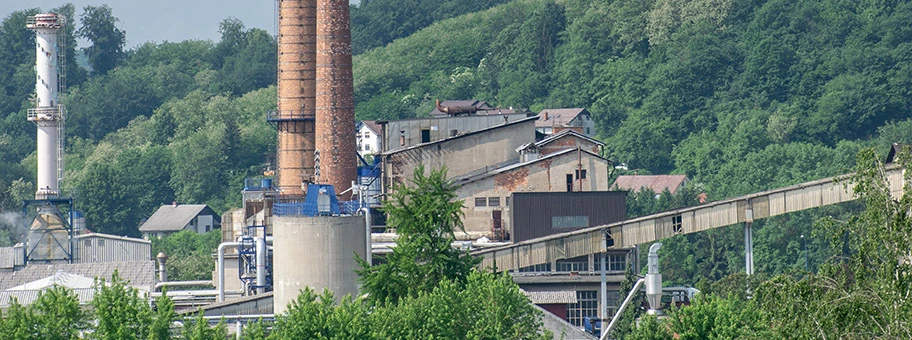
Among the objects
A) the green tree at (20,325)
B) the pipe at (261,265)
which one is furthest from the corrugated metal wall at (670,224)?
the green tree at (20,325)

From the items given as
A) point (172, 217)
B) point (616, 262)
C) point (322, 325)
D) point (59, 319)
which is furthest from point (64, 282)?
point (172, 217)

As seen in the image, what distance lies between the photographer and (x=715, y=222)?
61.7 m

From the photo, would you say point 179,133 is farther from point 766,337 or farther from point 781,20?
point 766,337

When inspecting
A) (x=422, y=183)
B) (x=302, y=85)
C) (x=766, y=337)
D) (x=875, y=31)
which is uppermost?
(x=875, y=31)

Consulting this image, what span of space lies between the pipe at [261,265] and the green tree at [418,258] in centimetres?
1592

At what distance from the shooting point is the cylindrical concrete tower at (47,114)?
298 ft

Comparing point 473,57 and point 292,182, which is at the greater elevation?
point 473,57

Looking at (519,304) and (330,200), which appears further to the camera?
(330,200)

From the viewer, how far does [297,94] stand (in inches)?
3270

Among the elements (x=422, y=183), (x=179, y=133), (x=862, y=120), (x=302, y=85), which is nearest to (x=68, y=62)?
(x=179, y=133)

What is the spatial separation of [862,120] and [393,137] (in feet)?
195

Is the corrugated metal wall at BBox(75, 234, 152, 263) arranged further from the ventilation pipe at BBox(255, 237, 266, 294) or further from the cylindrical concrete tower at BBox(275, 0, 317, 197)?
the ventilation pipe at BBox(255, 237, 266, 294)

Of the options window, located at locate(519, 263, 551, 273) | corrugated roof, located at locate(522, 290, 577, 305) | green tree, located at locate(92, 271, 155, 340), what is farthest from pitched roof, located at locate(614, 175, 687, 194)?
green tree, located at locate(92, 271, 155, 340)

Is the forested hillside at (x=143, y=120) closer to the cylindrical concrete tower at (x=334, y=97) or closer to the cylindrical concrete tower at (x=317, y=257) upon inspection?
the cylindrical concrete tower at (x=334, y=97)
